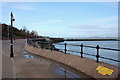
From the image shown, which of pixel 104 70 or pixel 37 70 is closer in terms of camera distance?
pixel 104 70

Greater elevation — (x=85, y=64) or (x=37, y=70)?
(x=85, y=64)

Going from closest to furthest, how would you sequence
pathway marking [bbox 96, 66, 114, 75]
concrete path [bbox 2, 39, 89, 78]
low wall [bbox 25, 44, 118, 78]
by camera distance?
pathway marking [bbox 96, 66, 114, 75], low wall [bbox 25, 44, 118, 78], concrete path [bbox 2, 39, 89, 78]

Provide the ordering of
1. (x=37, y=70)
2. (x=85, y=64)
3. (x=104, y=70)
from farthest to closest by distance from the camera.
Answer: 1. (x=37, y=70)
2. (x=85, y=64)
3. (x=104, y=70)

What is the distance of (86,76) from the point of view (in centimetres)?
587

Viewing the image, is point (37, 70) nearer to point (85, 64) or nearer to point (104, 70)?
point (85, 64)

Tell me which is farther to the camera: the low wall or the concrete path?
the concrete path

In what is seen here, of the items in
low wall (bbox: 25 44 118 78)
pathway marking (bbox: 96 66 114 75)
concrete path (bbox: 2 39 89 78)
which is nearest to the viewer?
pathway marking (bbox: 96 66 114 75)

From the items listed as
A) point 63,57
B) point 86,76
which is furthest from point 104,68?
point 63,57

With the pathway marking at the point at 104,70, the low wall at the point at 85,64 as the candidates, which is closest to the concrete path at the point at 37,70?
the low wall at the point at 85,64

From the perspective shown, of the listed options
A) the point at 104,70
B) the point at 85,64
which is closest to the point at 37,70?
the point at 85,64

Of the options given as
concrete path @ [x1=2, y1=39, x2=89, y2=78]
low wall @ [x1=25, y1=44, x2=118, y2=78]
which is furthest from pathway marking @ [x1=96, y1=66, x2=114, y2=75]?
concrete path @ [x1=2, y1=39, x2=89, y2=78]

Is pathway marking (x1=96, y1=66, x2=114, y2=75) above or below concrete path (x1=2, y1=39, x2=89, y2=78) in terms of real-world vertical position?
above

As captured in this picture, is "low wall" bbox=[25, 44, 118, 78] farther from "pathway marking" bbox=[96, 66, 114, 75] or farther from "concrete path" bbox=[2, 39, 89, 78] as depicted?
"concrete path" bbox=[2, 39, 89, 78]

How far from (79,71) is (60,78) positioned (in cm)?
149
